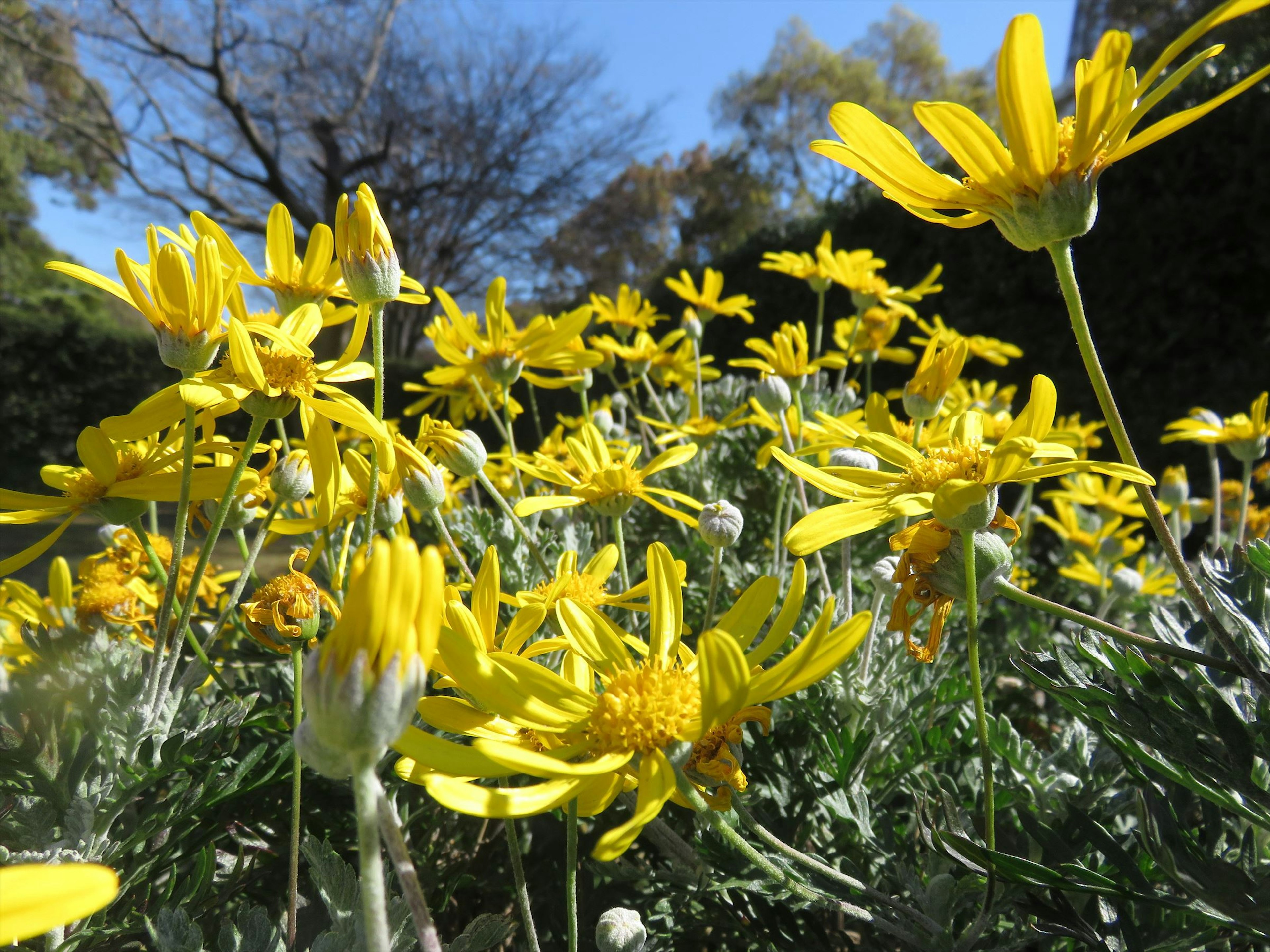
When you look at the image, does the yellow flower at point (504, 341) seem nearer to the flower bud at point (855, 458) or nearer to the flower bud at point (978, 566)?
the flower bud at point (855, 458)

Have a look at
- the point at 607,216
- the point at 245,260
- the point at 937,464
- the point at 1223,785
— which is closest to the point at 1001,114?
the point at 937,464

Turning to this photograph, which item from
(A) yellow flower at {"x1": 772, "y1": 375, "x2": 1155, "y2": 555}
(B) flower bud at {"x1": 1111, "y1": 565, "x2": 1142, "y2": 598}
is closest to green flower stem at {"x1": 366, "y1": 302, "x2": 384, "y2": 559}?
(A) yellow flower at {"x1": 772, "y1": 375, "x2": 1155, "y2": 555}

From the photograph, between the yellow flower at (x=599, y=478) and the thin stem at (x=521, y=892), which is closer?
the thin stem at (x=521, y=892)

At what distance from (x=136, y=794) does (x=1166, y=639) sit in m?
1.19

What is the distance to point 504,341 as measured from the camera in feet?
5.04

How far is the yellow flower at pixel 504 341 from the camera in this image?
1508 millimetres

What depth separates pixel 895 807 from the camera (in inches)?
48.2

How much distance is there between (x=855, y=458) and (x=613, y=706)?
61 centimetres

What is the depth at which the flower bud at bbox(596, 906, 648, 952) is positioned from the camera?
0.69 meters

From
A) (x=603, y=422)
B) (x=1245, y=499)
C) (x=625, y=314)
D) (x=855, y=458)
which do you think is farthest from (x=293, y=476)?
(x=1245, y=499)

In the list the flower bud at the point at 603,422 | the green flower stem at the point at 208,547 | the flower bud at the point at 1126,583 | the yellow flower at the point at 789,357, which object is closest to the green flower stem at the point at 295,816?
the green flower stem at the point at 208,547

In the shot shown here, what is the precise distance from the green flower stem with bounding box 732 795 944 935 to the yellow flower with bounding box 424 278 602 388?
1031 mm

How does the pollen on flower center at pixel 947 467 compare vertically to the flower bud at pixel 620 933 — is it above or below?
above

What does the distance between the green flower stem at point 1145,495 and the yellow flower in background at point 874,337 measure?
5.38ft
